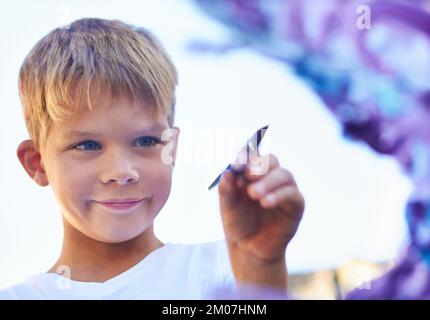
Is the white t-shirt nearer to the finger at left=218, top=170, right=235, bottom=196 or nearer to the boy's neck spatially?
the boy's neck

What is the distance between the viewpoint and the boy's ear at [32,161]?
221cm

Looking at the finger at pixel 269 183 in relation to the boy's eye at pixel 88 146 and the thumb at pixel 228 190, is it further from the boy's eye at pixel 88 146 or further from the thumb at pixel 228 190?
the boy's eye at pixel 88 146

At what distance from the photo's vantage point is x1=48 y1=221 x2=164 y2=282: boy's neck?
2.21 metres

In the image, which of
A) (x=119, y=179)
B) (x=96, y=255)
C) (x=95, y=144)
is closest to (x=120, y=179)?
(x=119, y=179)

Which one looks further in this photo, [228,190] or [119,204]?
[119,204]

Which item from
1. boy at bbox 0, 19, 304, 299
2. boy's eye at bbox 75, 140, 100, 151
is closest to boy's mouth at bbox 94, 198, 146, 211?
boy at bbox 0, 19, 304, 299

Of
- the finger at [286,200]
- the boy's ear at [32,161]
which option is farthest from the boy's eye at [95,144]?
the finger at [286,200]

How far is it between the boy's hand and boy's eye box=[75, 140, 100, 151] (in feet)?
1.10

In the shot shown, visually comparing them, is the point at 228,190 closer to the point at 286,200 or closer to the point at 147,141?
the point at 286,200

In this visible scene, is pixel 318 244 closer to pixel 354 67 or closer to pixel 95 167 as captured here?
pixel 354 67

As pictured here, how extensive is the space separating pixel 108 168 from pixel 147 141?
4.8 inches

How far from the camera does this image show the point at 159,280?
7.32 feet

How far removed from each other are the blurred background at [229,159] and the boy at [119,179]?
0.03m

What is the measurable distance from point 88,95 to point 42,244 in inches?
16.3
